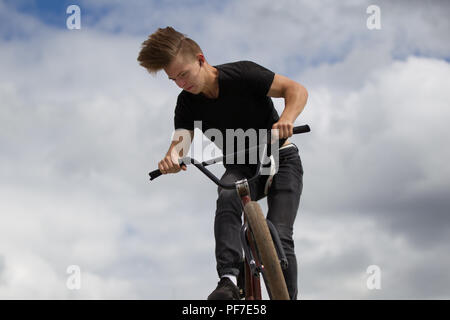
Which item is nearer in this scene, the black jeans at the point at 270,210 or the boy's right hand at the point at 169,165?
the black jeans at the point at 270,210

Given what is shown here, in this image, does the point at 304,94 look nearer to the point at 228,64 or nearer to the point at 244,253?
the point at 228,64

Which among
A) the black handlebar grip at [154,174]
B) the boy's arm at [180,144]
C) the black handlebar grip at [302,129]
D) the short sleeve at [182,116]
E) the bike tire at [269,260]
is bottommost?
the bike tire at [269,260]

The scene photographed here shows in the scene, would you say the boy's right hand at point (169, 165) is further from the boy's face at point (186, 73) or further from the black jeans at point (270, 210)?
the boy's face at point (186, 73)

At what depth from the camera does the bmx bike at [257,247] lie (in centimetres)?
417

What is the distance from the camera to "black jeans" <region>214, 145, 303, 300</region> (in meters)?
4.84

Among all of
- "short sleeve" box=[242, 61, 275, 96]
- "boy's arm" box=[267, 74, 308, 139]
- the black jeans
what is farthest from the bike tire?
"short sleeve" box=[242, 61, 275, 96]

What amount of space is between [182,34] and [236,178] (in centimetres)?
162

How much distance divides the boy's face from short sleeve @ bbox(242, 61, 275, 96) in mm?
508

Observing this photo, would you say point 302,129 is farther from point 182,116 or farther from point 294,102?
point 182,116

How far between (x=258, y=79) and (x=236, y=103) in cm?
35

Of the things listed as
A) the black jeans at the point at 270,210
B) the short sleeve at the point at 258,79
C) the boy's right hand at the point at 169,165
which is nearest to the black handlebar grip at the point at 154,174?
the boy's right hand at the point at 169,165

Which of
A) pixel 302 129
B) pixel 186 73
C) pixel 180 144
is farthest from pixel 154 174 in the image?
pixel 302 129
